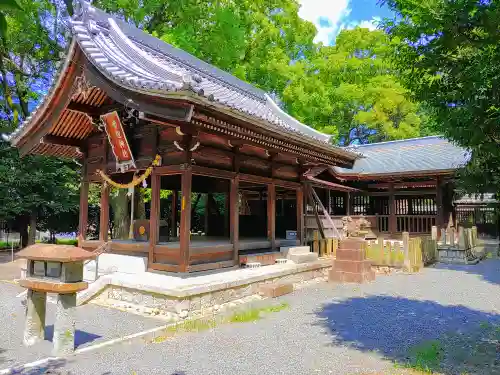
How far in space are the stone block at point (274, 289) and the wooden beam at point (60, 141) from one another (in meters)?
6.55

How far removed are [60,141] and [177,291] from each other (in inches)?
240

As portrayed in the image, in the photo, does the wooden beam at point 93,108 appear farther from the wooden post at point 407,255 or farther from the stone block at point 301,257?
the wooden post at point 407,255

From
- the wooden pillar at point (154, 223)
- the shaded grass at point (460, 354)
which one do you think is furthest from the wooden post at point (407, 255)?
the wooden pillar at point (154, 223)

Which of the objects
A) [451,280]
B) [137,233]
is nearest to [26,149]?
[137,233]

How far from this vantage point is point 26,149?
10242mm

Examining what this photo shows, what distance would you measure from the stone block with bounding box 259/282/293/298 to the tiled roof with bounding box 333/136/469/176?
848 cm

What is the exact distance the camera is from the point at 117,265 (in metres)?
9.29

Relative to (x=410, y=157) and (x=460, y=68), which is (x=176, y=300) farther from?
(x=410, y=157)

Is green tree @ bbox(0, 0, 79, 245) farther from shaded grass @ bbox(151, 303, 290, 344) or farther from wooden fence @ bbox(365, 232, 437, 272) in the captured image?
wooden fence @ bbox(365, 232, 437, 272)

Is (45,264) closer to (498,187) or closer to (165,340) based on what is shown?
(165,340)

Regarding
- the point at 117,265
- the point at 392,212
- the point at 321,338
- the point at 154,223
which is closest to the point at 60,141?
the point at 117,265

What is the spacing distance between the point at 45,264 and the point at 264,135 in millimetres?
5218

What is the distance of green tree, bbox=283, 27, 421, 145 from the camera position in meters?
23.5

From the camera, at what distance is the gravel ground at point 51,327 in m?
5.17
